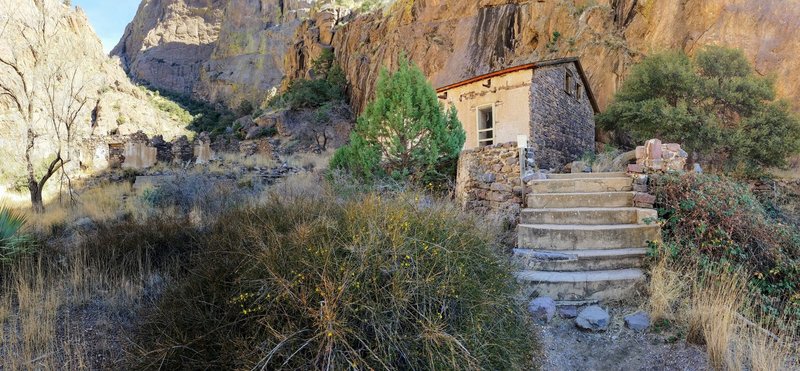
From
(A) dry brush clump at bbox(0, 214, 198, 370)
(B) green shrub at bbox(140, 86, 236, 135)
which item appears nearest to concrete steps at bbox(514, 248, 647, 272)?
(A) dry brush clump at bbox(0, 214, 198, 370)

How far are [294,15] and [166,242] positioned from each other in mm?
52641

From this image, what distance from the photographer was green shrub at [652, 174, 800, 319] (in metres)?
4.36

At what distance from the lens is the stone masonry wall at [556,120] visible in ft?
40.9

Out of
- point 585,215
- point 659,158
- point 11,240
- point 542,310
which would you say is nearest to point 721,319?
point 542,310

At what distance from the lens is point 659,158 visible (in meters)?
6.12

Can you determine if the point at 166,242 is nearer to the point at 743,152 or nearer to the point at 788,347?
the point at 788,347

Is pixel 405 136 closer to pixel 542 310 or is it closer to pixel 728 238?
pixel 542 310

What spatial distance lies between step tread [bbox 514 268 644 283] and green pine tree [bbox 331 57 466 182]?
12.1 ft

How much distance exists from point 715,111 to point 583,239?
1276 cm

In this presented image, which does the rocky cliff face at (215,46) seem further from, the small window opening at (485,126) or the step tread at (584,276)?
the step tread at (584,276)

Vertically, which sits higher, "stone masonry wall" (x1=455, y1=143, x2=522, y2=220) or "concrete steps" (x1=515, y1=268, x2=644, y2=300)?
"stone masonry wall" (x1=455, y1=143, x2=522, y2=220)

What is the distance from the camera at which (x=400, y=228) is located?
3133mm

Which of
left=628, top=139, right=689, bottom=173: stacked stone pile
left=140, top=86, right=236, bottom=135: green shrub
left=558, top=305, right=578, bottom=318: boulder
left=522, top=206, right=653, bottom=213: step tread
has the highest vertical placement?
left=140, top=86, right=236, bottom=135: green shrub

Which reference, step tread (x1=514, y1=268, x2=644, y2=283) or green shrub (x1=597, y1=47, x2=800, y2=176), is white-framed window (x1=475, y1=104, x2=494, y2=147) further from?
step tread (x1=514, y1=268, x2=644, y2=283)
